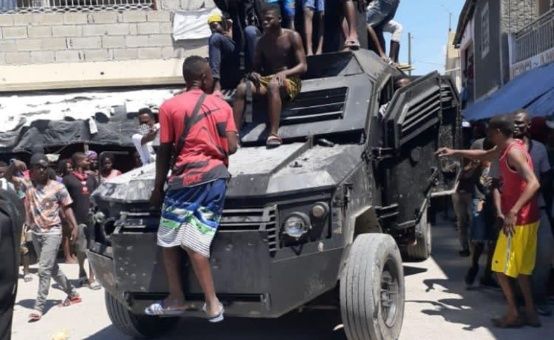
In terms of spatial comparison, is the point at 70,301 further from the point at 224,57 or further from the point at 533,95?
the point at 533,95

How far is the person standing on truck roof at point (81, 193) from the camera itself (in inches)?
317

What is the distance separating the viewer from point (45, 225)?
689 cm

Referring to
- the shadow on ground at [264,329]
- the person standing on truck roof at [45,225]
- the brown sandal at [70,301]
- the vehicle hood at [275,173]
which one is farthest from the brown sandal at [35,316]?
the vehicle hood at [275,173]

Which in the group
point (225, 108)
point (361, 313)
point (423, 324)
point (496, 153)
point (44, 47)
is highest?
point (44, 47)

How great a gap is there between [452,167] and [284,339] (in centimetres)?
283

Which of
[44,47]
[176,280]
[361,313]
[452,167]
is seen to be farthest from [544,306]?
[44,47]

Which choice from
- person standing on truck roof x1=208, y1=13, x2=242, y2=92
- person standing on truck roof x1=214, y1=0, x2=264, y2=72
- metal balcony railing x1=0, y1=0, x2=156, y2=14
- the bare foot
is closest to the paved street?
the bare foot

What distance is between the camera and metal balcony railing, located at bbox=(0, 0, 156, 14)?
13.7 meters

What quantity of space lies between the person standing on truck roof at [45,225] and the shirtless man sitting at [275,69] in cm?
245

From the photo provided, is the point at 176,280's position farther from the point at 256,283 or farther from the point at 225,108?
the point at 225,108

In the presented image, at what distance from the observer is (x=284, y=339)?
5371 millimetres

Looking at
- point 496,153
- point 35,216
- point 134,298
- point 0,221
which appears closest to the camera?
point 0,221

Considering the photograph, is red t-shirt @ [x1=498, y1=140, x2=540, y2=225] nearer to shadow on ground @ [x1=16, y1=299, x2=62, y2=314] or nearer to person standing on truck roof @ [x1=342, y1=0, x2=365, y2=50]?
person standing on truck roof @ [x1=342, y1=0, x2=365, y2=50]

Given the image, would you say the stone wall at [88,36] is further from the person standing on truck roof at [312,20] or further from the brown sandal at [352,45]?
the brown sandal at [352,45]
